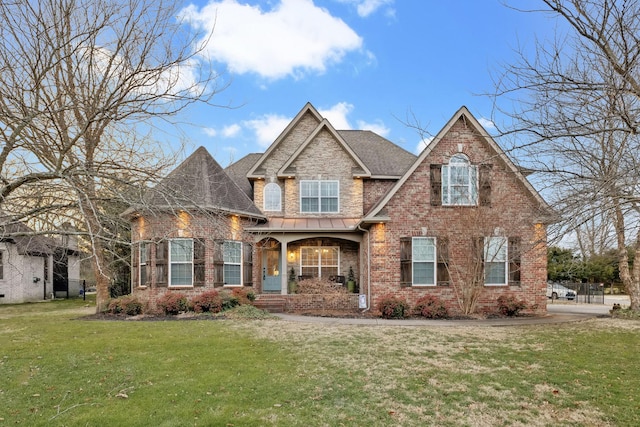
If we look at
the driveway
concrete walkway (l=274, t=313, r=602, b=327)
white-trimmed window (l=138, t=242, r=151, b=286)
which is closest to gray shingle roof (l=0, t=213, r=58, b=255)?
white-trimmed window (l=138, t=242, r=151, b=286)

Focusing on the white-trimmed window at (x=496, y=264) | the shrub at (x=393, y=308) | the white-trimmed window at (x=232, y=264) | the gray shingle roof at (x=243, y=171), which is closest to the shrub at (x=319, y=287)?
the white-trimmed window at (x=232, y=264)

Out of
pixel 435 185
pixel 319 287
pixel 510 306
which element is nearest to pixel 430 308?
pixel 510 306

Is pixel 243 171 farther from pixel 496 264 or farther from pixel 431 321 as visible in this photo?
pixel 496 264

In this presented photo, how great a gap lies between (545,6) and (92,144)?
848 cm

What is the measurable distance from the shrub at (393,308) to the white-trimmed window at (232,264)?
5.96 m

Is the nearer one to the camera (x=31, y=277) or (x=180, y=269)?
(x=180, y=269)

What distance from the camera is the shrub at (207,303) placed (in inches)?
608

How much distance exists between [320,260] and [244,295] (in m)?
4.95

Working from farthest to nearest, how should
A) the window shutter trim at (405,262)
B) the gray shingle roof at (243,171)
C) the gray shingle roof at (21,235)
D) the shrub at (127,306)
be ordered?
1. the gray shingle roof at (243,171)
2. the window shutter trim at (405,262)
3. the shrub at (127,306)
4. the gray shingle roof at (21,235)

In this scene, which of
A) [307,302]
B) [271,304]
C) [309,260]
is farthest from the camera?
[309,260]

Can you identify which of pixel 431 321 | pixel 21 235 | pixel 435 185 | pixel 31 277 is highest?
pixel 435 185

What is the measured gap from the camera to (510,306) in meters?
15.4

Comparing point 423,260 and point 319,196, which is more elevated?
point 319,196

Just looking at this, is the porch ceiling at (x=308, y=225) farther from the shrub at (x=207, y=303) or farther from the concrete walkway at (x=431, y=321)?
the concrete walkway at (x=431, y=321)
